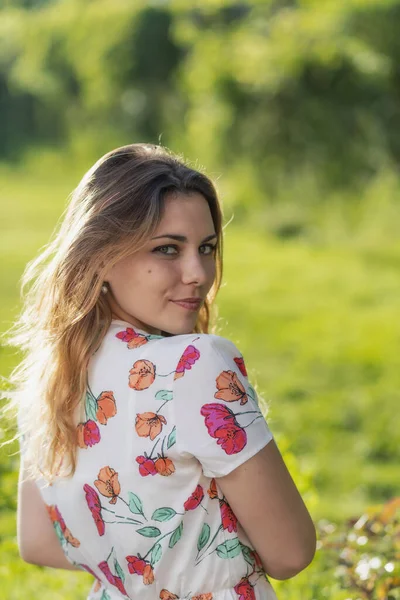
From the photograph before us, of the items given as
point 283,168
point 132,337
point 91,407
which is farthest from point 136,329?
point 283,168

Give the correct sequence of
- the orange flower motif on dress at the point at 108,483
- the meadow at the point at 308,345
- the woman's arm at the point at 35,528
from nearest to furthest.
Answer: the orange flower motif on dress at the point at 108,483 → the woman's arm at the point at 35,528 → the meadow at the point at 308,345

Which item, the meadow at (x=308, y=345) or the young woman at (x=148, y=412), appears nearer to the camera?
the young woman at (x=148, y=412)

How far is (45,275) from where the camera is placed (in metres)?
1.48

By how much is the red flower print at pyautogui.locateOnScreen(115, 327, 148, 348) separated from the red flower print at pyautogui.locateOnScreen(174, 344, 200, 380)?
9cm

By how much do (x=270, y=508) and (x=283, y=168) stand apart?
5.45m

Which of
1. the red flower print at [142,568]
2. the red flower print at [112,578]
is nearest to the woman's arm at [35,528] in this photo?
the red flower print at [112,578]

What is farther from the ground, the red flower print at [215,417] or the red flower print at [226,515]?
the red flower print at [215,417]

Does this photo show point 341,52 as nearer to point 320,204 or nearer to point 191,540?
point 320,204

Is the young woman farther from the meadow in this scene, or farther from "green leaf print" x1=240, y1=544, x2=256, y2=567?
the meadow

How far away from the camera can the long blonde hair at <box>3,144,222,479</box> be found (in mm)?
1372

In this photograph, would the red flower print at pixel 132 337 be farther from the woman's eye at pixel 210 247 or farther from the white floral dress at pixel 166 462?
the woman's eye at pixel 210 247

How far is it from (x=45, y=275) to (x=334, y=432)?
170 inches

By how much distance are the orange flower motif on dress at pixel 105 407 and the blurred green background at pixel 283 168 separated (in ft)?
3.13

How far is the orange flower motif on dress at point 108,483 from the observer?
133 cm
